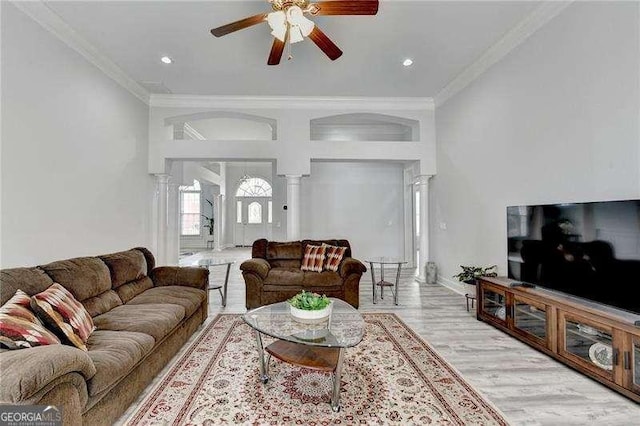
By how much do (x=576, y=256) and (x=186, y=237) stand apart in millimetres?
12309

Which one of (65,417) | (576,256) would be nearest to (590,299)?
(576,256)

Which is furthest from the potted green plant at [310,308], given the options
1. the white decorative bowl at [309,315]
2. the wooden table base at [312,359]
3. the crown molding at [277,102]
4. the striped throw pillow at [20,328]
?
the crown molding at [277,102]

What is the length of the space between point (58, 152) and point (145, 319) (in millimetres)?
2382

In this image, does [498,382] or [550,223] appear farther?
[550,223]

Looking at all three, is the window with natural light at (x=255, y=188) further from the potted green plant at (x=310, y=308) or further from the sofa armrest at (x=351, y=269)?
the potted green plant at (x=310, y=308)

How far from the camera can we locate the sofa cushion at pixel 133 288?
3.04m

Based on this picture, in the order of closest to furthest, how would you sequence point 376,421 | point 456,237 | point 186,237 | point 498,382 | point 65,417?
point 65,417
point 376,421
point 498,382
point 456,237
point 186,237

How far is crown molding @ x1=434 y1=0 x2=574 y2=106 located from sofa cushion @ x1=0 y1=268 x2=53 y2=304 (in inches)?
203

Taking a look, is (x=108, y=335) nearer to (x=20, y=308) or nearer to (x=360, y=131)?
(x=20, y=308)

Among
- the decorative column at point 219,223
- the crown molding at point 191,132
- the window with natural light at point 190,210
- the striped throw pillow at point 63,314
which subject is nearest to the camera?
the striped throw pillow at point 63,314

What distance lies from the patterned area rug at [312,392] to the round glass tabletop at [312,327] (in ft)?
1.39

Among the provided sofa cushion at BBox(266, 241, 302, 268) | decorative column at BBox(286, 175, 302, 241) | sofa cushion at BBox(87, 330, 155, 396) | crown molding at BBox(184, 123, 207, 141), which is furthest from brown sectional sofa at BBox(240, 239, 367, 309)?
crown molding at BBox(184, 123, 207, 141)

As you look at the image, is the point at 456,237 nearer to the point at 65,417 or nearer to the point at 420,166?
the point at 420,166

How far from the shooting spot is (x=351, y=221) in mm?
7488
